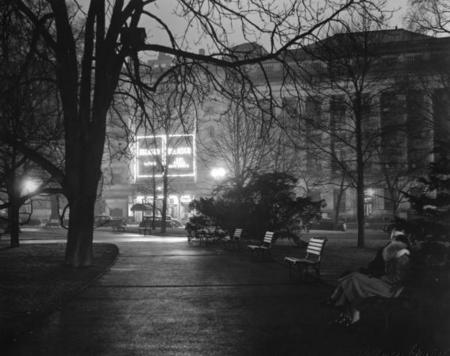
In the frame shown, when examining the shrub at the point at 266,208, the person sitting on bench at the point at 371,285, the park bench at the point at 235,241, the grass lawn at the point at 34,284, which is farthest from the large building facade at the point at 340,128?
the park bench at the point at 235,241

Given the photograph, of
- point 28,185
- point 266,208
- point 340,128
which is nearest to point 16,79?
point 266,208

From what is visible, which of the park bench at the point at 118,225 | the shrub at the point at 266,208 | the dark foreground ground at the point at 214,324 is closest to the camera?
the dark foreground ground at the point at 214,324

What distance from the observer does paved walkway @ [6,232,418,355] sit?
7.01 metres

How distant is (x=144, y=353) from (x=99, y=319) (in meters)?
2.29

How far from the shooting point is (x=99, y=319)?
884 centimetres

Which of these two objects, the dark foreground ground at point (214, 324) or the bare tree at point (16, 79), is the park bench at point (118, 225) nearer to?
the bare tree at point (16, 79)

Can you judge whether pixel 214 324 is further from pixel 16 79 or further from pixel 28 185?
pixel 28 185

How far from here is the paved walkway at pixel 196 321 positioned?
7008mm

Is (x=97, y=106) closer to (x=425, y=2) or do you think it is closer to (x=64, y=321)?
(x=64, y=321)

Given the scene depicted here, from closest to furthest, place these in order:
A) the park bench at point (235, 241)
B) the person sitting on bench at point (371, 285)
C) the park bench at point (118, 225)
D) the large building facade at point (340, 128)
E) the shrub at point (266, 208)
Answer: the person sitting on bench at point (371, 285), the large building facade at point (340, 128), the park bench at point (235, 241), the shrub at point (266, 208), the park bench at point (118, 225)

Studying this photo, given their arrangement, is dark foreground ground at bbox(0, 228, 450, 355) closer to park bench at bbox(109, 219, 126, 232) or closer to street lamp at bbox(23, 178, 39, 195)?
street lamp at bbox(23, 178, 39, 195)

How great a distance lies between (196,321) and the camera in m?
8.77

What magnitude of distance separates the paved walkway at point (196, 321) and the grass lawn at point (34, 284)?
0.86 feet

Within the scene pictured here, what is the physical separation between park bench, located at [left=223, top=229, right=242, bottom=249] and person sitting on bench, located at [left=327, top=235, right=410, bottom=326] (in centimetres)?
1651
